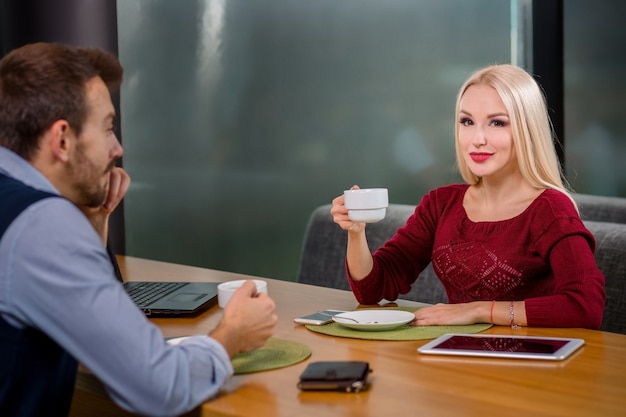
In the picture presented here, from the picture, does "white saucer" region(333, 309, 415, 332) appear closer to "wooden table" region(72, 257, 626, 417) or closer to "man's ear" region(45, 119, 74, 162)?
"wooden table" region(72, 257, 626, 417)

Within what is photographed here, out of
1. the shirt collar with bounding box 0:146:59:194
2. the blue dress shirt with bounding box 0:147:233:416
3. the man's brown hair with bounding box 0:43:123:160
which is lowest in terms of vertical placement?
the blue dress shirt with bounding box 0:147:233:416

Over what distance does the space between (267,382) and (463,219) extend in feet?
3.22

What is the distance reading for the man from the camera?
141 centimetres

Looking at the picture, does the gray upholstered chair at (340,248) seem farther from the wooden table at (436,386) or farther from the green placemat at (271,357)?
the green placemat at (271,357)

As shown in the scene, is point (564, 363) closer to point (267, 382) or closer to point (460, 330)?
point (460, 330)

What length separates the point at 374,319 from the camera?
80.4 inches

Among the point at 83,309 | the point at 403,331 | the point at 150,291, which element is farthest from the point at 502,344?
the point at 150,291

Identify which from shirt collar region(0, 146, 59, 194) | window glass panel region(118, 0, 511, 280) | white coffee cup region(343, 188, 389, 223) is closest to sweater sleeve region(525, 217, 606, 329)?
white coffee cup region(343, 188, 389, 223)

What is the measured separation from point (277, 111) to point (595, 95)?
157 cm

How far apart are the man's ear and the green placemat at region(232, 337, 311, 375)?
500 mm

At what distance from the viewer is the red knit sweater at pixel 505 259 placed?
79.5 inches

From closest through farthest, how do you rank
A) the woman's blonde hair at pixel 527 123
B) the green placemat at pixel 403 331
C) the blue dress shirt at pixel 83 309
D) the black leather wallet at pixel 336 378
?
1. the blue dress shirt at pixel 83 309
2. the black leather wallet at pixel 336 378
3. the green placemat at pixel 403 331
4. the woman's blonde hair at pixel 527 123

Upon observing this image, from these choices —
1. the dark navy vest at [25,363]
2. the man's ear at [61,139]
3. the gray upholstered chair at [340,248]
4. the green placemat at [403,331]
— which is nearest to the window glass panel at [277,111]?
the gray upholstered chair at [340,248]

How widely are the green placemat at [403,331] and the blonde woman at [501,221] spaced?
117 mm
